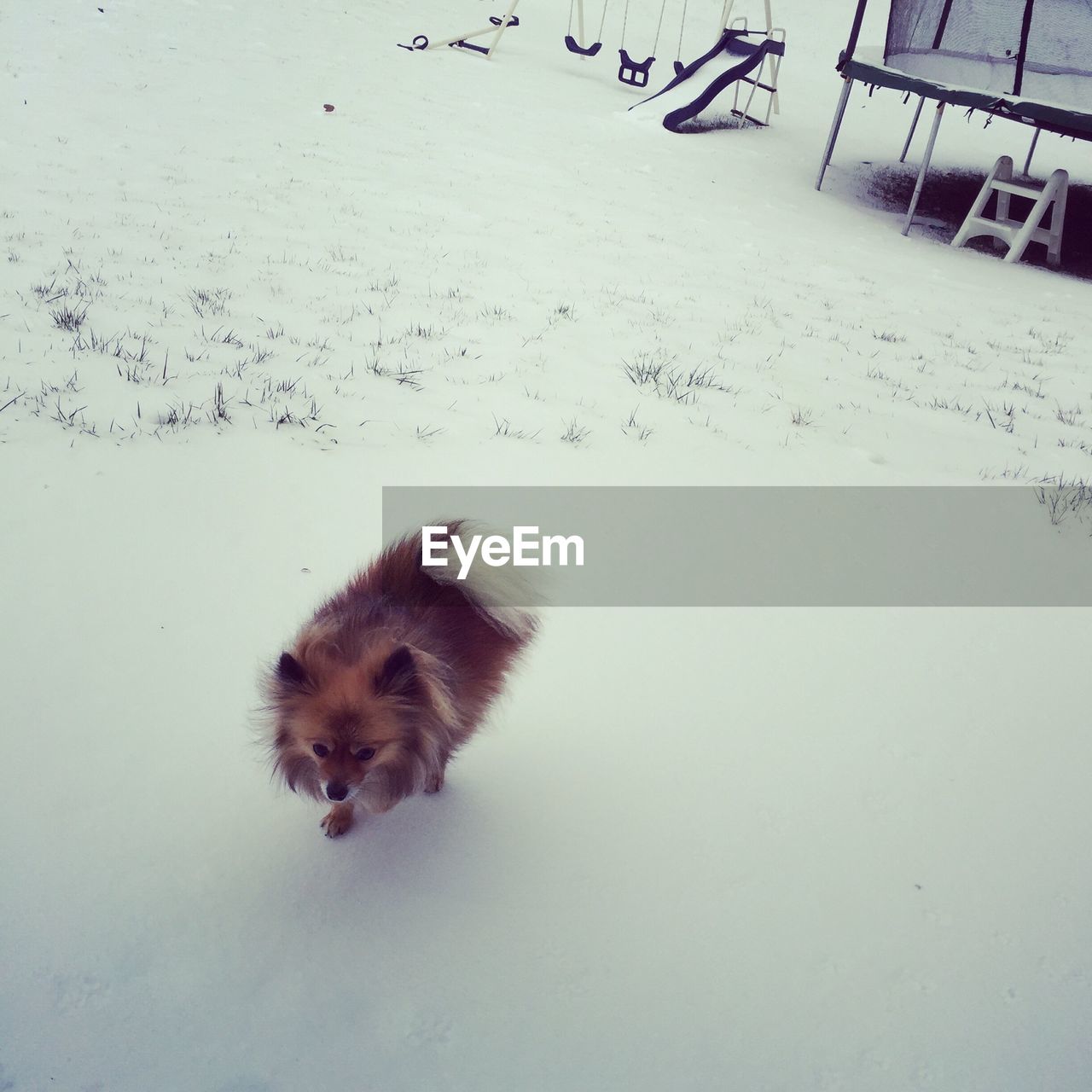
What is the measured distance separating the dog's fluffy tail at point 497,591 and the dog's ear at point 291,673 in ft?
→ 1.56

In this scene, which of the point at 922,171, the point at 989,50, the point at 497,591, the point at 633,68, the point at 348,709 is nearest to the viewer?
the point at 348,709

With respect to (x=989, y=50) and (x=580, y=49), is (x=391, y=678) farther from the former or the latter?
(x=580, y=49)

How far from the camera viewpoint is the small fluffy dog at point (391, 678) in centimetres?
168

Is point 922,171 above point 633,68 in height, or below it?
below

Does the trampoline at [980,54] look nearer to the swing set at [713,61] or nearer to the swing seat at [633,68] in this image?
the swing set at [713,61]

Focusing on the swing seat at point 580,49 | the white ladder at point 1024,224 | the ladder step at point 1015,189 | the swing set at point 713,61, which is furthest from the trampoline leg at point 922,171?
the swing seat at point 580,49

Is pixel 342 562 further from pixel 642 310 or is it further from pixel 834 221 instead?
pixel 834 221

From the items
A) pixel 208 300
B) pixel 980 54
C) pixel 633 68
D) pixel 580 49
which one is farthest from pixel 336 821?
pixel 580 49

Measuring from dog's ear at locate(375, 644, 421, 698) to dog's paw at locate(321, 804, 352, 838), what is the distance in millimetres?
522

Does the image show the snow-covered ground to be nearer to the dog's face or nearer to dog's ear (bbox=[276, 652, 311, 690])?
the dog's face

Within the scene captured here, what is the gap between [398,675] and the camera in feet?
5.48

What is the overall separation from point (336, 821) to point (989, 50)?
43.4 ft

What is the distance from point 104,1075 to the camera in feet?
5.01

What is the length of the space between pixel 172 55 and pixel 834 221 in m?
9.03
